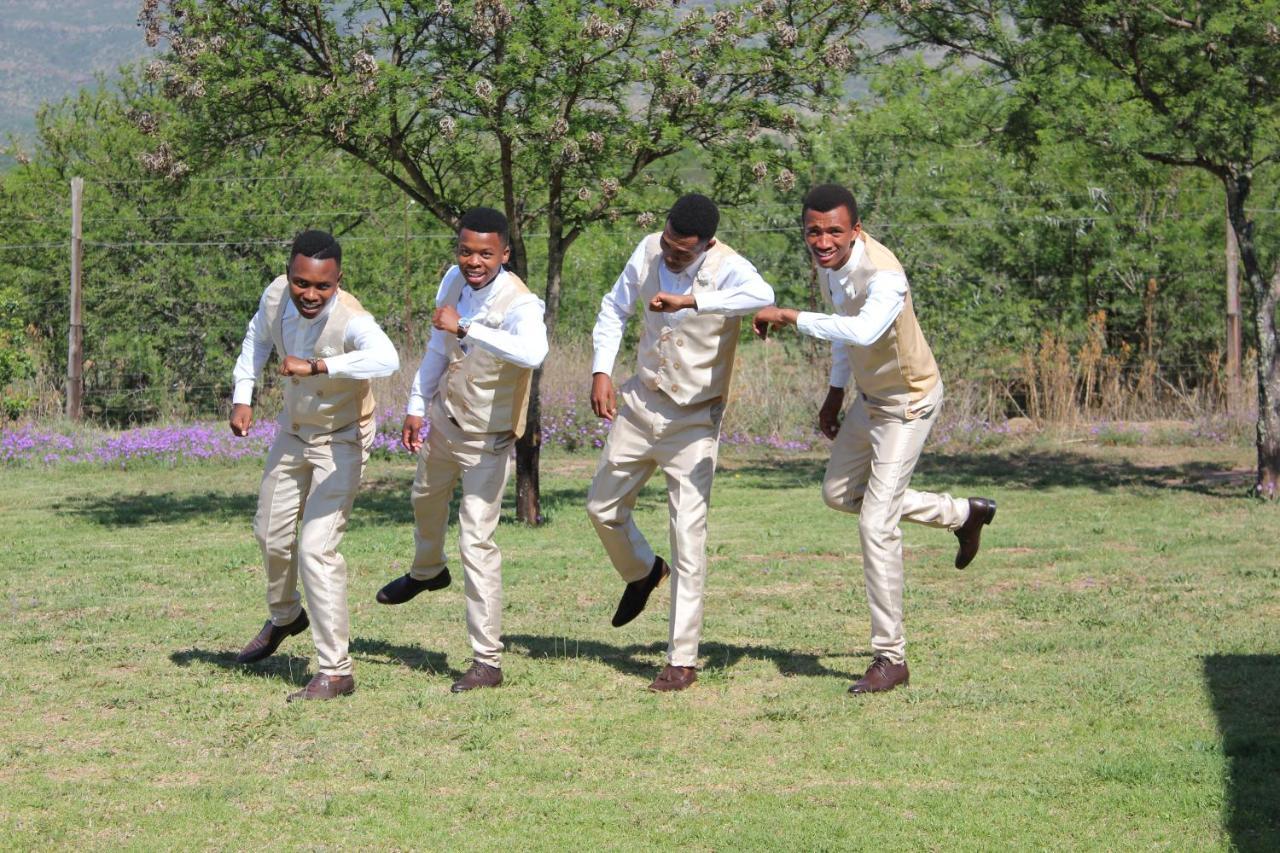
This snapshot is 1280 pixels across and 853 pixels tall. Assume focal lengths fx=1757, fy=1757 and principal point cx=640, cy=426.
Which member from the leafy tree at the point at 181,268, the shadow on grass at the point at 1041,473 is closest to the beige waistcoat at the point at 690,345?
the shadow on grass at the point at 1041,473

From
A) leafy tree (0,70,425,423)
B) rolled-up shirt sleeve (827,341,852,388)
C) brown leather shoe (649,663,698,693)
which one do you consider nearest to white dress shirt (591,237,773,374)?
rolled-up shirt sleeve (827,341,852,388)

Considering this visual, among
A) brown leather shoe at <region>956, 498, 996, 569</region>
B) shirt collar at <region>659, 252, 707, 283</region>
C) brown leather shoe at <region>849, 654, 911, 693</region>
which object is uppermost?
shirt collar at <region>659, 252, 707, 283</region>

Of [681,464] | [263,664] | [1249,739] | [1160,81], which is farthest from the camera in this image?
[1160,81]

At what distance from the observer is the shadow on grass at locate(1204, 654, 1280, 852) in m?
5.69

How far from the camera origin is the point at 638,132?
491 inches

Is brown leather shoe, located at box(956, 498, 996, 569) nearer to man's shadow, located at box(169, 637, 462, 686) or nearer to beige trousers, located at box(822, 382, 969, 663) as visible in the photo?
beige trousers, located at box(822, 382, 969, 663)

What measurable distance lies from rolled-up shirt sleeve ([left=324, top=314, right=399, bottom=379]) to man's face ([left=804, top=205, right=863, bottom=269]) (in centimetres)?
181

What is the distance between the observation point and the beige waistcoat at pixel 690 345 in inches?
294

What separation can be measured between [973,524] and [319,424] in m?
3.16

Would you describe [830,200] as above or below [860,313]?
above

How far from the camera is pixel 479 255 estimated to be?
747cm

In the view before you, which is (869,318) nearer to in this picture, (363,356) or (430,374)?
(430,374)

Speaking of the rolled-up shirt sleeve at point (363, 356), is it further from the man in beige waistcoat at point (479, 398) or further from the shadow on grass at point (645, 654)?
the shadow on grass at point (645, 654)

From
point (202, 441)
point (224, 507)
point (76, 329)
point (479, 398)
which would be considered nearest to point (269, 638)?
point (479, 398)
